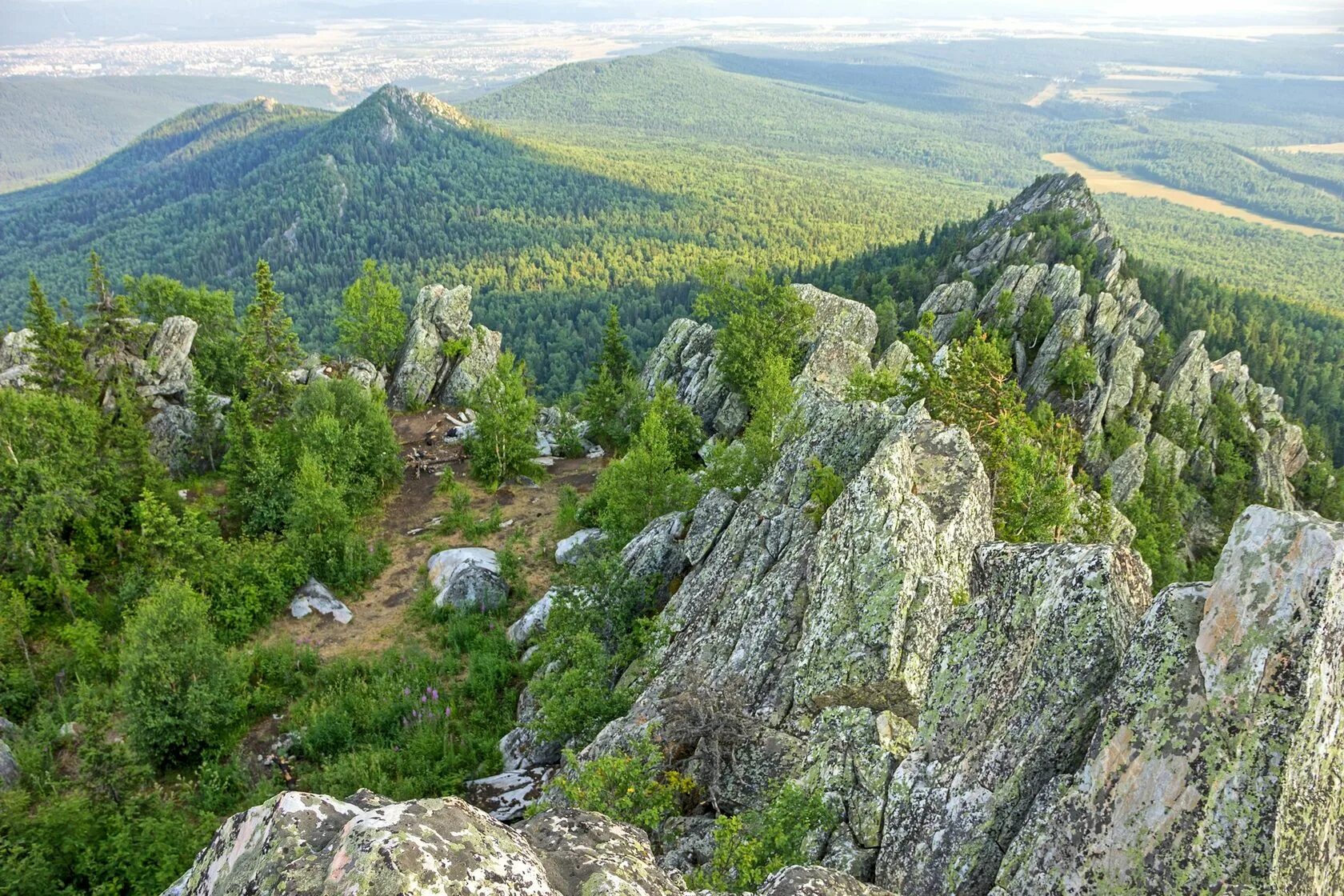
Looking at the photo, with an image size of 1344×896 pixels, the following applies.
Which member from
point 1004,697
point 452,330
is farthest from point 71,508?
point 1004,697

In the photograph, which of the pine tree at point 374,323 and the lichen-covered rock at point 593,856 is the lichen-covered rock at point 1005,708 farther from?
the pine tree at point 374,323

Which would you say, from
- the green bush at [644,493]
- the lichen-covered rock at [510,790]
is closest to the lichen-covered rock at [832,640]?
the lichen-covered rock at [510,790]

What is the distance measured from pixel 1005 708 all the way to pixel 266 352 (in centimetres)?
4092

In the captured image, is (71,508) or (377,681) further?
(71,508)

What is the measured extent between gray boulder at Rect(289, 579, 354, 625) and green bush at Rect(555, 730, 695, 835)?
18998 mm

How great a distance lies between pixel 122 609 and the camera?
2905cm

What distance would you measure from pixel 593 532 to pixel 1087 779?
79.6ft

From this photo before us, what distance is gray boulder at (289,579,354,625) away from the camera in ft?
98.3

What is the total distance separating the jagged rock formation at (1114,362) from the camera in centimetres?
5631

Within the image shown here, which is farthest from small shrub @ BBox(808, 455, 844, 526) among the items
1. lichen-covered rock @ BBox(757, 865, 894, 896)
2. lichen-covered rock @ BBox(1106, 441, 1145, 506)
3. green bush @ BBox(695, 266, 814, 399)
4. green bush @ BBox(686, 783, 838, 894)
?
lichen-covered rock @ BBox(1106, 441, 1145, 506)

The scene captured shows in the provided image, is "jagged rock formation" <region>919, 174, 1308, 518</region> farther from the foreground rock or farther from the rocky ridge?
the foreground rock

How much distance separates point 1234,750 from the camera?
773 centimetres

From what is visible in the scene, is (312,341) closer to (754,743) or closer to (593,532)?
(593,532)

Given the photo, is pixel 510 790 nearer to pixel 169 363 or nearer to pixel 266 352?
pixel 266 352
